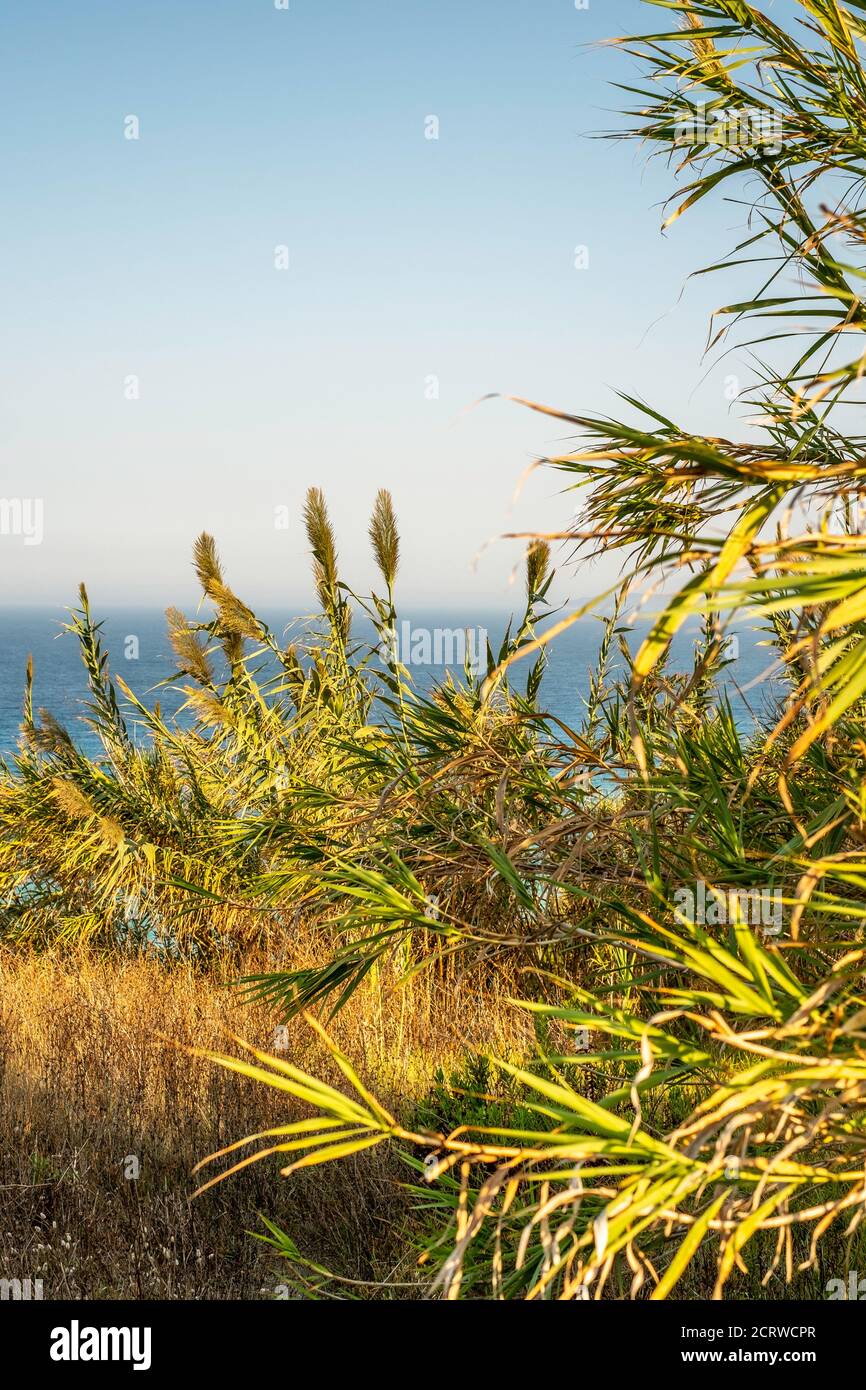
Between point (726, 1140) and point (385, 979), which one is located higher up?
point (726, 1140)

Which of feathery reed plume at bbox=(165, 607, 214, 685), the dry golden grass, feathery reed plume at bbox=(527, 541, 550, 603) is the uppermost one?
feathery reed plume at bbox=(527, 541, 550, 603)

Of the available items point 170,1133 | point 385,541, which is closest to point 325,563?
point 385,541

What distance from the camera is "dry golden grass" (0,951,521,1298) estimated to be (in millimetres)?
2678

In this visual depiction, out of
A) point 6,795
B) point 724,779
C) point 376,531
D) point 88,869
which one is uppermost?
point 376,531

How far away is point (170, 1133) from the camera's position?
3248 mm

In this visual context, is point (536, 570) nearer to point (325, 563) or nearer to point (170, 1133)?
point (325, 563)

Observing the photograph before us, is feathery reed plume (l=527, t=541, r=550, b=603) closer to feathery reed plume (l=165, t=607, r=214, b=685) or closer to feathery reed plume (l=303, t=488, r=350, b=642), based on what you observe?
feathery reed plume (l=303, t=488, r=350, b=642)

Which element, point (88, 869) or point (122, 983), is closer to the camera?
point (122, 983)

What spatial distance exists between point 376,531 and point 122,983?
2.40 meters

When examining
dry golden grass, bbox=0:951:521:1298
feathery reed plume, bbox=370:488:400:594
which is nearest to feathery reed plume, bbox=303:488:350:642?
feathery reed plume, bbox=370:488:400:594
